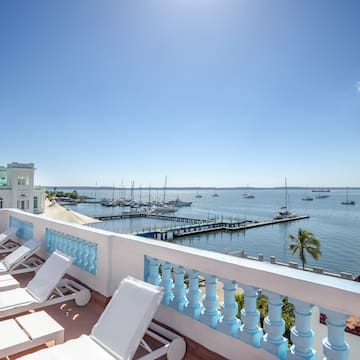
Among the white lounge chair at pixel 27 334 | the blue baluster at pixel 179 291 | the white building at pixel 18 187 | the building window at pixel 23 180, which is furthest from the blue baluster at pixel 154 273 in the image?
the building window at pixel 23 180

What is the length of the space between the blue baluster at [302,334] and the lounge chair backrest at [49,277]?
2.61 meters

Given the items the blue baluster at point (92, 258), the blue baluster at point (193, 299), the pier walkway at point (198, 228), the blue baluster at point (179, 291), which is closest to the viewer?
the blue baluster at point (193, 299)

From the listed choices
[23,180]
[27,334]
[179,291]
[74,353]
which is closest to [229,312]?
[179,291]

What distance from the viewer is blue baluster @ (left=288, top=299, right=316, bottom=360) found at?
5.28 feet

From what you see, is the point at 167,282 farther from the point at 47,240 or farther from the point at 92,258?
the point at 47,240

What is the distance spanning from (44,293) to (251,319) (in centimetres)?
243

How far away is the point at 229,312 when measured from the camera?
6.79ft

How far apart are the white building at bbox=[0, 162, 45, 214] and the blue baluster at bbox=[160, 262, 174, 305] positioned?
24545mm

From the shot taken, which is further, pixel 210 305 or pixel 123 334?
pixel 210 305

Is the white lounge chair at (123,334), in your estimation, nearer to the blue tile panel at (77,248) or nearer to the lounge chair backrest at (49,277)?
the lounge chair backrest at (49,277)

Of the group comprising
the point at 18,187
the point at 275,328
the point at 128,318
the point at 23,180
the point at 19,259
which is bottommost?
the point at 19,259

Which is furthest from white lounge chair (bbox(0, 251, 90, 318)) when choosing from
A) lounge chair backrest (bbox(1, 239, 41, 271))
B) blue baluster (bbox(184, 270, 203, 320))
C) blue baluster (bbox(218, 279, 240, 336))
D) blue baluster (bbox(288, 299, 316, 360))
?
blue baluster (bbox(288, 299, 316, 360))

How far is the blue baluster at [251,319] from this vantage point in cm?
191

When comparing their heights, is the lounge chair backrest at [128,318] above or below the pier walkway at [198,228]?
above
